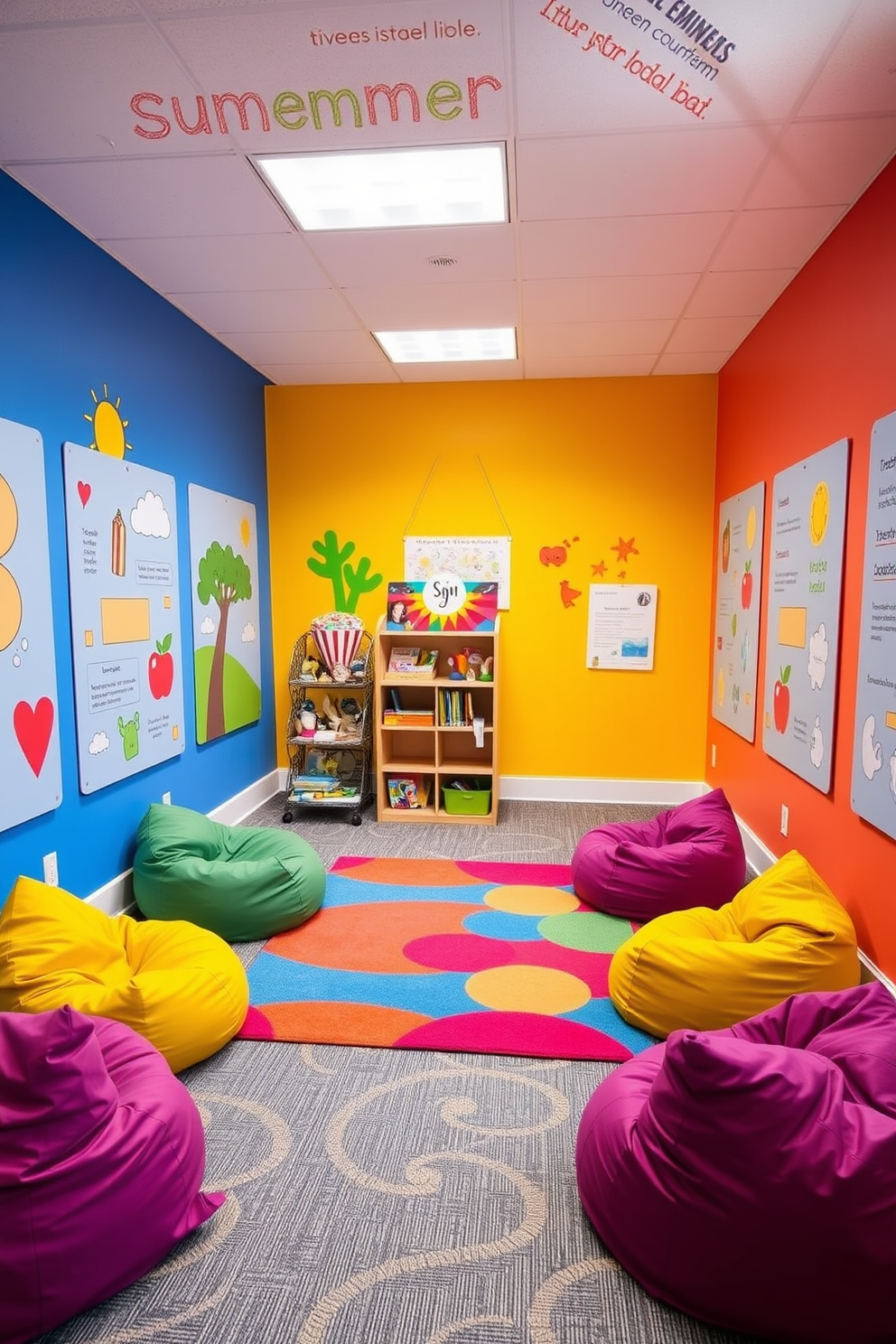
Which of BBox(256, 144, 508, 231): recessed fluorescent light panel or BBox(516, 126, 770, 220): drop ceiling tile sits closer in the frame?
BBox(516, 126, 770, 220): drop ceiling tile

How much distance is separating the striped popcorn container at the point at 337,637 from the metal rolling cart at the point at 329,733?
3.0 inches

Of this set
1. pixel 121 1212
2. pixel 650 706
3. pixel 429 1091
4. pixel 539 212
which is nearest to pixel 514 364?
pixel 539 212

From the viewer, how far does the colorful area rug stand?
96.0 inches

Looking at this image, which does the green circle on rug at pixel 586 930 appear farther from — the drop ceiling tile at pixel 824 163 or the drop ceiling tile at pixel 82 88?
the drop ceiling tile at pixel 82 88

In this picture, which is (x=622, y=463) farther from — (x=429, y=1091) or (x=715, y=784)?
(x=429, y=1091)

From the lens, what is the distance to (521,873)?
12.7ft

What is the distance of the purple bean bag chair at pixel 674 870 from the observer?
10.5ft

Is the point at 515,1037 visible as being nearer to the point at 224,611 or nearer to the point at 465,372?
the point at 224,611

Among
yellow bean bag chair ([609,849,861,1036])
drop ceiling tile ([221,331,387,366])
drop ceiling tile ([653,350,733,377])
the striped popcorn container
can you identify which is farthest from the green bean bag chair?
drop ceiling tile ([653,350,733,377])

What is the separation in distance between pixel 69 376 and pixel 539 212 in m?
1.82

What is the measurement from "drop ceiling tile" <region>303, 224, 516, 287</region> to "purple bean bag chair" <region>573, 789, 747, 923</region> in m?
2.45

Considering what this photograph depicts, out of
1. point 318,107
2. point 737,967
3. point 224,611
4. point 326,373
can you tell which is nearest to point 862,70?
point 318,107

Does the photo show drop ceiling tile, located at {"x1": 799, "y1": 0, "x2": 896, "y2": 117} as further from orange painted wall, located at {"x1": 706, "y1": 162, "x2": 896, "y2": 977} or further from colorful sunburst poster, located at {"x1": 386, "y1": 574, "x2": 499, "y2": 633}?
colorful sunburst poster, located at {"x1": 386, "y1": 574, "x2": 499, "y2": 633}

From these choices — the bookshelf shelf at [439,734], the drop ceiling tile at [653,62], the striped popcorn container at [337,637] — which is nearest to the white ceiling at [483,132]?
the drop ceiling tile at [653,62]
